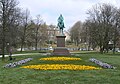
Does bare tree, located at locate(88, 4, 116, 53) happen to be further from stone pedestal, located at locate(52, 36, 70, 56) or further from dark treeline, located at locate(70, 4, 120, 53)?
stone pedestal, located at locate(52, 36, 70, 56)

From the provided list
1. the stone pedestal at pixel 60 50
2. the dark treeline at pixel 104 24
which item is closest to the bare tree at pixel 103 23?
the dark treeline at pixel 104 24

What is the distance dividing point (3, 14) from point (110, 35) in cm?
3436

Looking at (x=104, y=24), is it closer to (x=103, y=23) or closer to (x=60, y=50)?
(x=103, y=23)

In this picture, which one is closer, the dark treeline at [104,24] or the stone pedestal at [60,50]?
the stone pedestal at [60,50]

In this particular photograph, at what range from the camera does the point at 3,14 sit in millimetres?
33500

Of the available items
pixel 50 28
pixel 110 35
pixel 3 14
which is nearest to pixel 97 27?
pixel 110 35

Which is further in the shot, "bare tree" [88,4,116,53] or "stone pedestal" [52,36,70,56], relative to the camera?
"bare tree" [88,4,116,53]

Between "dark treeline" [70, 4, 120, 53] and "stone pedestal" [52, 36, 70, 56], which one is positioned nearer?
"stone pedestal" [52, 36, 70, 56]

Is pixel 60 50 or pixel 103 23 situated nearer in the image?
pixel 60 50

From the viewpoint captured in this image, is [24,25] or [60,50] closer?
[60,50]

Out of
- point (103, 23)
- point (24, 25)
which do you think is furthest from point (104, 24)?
point (24, 25)

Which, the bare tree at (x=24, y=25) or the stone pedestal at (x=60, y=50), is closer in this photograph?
the stone pedestal at (x=60, y=50)

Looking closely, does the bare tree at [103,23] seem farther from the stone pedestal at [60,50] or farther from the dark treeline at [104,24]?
the stone pedestal at [60,50]

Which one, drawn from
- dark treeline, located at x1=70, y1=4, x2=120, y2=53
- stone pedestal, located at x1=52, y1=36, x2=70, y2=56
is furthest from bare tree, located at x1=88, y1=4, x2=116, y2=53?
stone pedestal, located at x1=52, y1=36, x2=70, y2=56
